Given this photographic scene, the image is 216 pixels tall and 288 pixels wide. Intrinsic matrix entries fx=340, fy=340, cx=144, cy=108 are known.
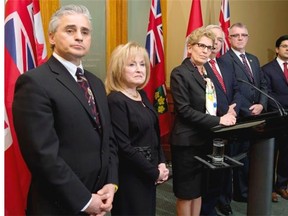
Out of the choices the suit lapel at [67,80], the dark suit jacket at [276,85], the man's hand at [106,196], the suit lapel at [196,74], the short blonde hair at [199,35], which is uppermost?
the short blonde hair at [199,35]

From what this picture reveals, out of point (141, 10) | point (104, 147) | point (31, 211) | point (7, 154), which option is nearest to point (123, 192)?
point (104, 147)

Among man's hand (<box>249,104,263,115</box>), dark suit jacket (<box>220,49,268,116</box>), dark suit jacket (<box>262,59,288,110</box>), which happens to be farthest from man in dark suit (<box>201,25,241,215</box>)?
dark suit jacket (<box>262,59,288,110</box>)

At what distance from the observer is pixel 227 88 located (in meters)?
2.54

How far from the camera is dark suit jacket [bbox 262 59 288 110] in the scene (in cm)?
316

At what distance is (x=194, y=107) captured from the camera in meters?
2.14

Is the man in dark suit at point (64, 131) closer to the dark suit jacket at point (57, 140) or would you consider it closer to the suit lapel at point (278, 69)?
the dark suit jacket at point (57, 140)

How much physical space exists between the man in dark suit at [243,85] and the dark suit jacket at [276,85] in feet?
0.51

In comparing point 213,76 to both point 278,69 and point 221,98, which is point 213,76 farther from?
point 278,69

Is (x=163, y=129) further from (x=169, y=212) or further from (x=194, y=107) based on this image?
(x=194, y=107)

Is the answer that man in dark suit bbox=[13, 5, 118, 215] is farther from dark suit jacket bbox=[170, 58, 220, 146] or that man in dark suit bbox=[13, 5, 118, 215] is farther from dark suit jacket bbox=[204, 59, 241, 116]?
dark suit jacket bbox=[204, 59, 241, 116]

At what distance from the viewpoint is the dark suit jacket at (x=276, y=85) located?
10.4ft

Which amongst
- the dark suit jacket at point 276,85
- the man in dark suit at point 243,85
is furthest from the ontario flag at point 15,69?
the dark suit jacket at point 276,85

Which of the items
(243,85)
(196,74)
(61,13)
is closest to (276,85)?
(243,85)

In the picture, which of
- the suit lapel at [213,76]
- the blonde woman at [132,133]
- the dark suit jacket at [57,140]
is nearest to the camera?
the dark suit jacket at [57,140]
